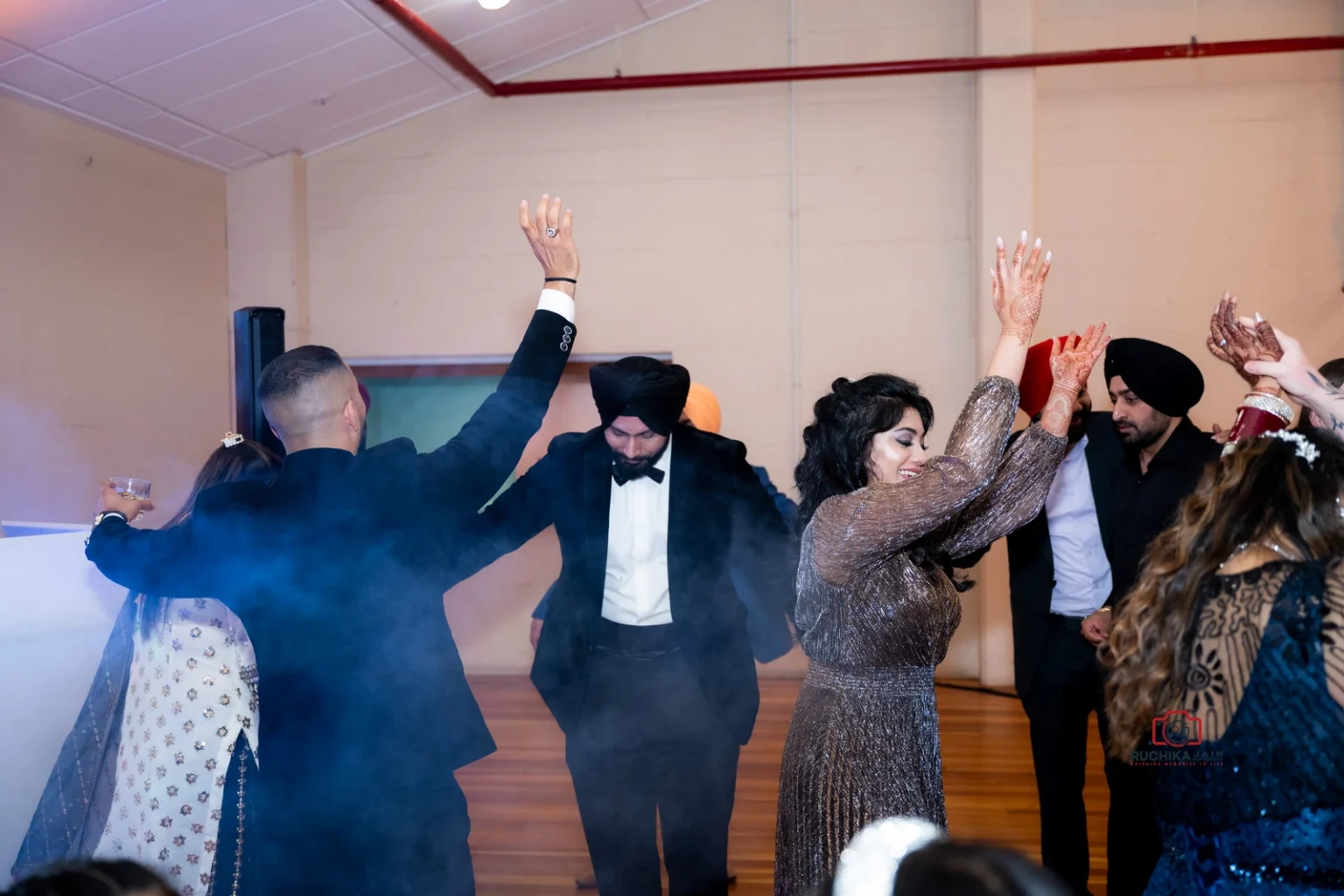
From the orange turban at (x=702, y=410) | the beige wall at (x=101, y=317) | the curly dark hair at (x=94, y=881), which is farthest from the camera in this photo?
the beige wall at (x=101, y=317)

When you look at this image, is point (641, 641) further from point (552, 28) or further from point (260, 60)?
point (552, 28)

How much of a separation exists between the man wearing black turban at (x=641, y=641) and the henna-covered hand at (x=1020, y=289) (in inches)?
36.4

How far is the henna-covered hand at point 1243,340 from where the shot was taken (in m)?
1.92

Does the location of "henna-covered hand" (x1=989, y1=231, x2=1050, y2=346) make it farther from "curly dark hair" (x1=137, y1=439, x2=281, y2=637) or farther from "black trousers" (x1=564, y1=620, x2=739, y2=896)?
"curly dark hair" (x1=137, y1=439, x2=281, y2=637)

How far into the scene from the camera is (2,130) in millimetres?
4324

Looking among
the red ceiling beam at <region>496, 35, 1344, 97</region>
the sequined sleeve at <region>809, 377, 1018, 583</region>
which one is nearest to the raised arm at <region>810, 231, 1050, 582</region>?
the sequined sleeve at <region>809, 377, 1018, 583</region>

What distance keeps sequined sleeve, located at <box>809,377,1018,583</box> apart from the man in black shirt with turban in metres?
1.31

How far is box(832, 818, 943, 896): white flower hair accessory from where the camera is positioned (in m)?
0.84

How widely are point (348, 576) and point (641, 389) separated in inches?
38.4

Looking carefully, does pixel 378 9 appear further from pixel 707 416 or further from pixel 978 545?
pixel 978 545

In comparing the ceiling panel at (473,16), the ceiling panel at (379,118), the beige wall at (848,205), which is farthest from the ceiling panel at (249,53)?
the beige wall at (848,205)

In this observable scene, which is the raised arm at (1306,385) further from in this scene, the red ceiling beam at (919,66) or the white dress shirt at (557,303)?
the red ceiling beam at (919,66)

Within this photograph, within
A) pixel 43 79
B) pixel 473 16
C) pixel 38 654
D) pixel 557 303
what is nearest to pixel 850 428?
pixel 557 303

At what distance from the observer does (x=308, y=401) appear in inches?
67.1
